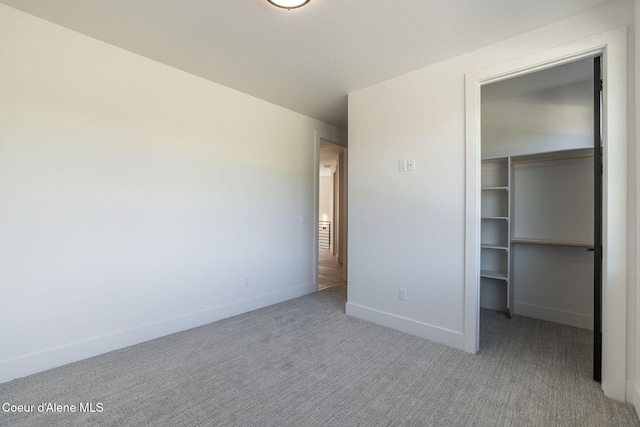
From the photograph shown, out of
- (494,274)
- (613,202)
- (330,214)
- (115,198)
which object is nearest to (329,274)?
(494,274)

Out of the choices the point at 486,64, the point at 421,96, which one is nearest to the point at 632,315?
the point at 486,64

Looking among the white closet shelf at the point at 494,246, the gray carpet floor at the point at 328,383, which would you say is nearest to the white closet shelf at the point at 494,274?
the white closet shelf at the point at 494,246

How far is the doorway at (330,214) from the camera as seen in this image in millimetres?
5352

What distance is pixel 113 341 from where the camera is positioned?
2.49 metres

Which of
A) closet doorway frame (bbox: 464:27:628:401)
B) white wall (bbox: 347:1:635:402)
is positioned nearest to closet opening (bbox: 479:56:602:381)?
white wall (bbox: 347:1:635:402)

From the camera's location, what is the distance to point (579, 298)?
3096 millimetres

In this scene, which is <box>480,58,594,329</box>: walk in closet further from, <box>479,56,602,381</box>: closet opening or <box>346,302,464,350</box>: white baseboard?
<box>346,302,464,350</box>: white baseboard

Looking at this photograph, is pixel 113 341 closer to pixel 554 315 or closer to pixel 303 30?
pixel 303 30

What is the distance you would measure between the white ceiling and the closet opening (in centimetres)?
112

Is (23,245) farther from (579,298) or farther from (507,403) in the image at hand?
(579,298)

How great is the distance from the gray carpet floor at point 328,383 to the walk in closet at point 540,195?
0.56 m

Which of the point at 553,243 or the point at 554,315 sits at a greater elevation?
the point at 553,243

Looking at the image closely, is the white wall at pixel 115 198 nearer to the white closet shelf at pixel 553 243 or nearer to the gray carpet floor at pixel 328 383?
the gray carpet floor at pixel 328 383

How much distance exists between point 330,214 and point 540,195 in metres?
7.32
